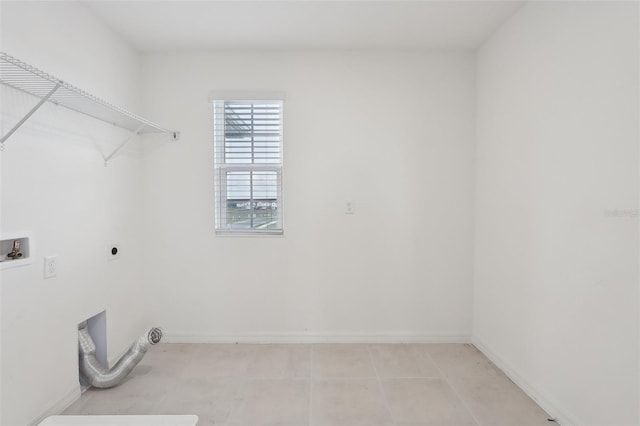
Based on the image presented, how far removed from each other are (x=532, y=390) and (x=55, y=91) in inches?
129

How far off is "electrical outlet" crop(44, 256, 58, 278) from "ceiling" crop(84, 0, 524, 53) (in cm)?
166

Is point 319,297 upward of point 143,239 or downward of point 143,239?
downward

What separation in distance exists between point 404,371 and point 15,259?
8.14ft

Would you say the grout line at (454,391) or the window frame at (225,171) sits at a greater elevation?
the window frame at (225,171)

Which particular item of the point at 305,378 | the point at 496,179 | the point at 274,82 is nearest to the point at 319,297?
the point at 305,378

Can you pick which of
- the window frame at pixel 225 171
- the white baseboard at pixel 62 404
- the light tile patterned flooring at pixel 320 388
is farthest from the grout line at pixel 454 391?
the white baseboard at pixel 62 404

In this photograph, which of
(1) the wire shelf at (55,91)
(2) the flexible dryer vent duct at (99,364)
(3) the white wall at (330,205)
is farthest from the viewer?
(3) the white wall at (330,205)

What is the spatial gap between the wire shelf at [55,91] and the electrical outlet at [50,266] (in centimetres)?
88

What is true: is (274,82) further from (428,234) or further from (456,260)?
(456,260)

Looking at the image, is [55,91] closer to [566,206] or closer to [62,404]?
[62,404]

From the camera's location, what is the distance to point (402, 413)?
1752 millimetres

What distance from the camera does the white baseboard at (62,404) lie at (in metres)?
1.62

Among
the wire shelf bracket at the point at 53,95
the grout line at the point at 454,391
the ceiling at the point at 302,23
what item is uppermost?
the ceiling at the point at 302,23

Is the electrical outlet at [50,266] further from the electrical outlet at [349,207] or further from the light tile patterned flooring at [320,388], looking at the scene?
the electrical outlet at [349,207]
